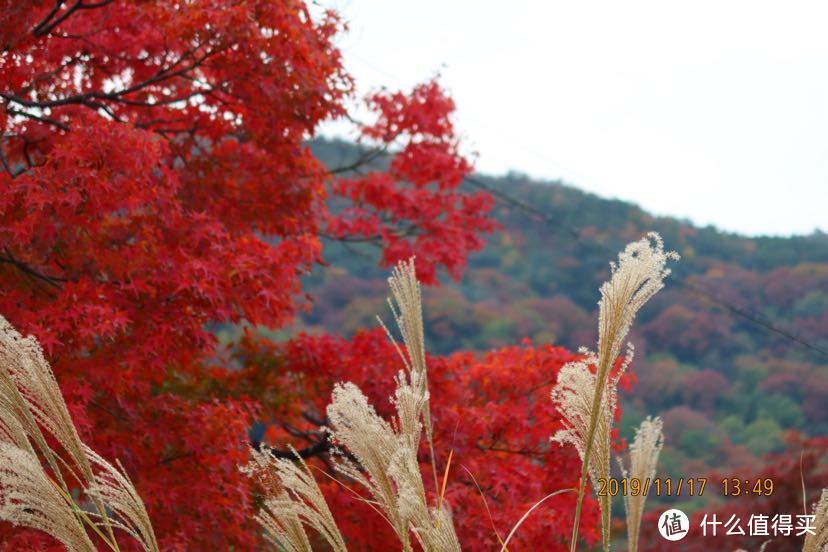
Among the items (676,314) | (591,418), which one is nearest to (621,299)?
(591,418)

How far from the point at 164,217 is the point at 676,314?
13224 mm

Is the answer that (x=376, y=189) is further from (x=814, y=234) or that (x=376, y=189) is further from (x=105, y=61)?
(x=814, y=234)

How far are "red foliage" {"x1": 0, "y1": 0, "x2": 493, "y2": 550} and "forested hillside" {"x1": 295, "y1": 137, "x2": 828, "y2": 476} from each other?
785cm

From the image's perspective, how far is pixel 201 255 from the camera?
4473mm

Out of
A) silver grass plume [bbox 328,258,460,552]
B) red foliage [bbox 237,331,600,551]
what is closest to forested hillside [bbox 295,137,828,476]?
red foliage [bbox 237,331,600,551]

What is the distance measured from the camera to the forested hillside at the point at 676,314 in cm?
1416

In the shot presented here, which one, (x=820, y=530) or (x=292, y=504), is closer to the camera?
(x=820, y=530)

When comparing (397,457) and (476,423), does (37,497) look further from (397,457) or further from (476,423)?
(476,423)

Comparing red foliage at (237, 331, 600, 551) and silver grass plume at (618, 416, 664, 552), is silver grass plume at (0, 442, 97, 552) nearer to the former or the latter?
silver grass plume at (618, 416, 664, 552)

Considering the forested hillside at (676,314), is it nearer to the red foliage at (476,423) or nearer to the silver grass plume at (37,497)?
the red foliage at (476,423)

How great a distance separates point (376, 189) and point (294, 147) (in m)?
0.94

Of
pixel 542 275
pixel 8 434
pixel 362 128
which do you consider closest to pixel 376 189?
pixel 362 128

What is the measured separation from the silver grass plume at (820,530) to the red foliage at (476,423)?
215 centimetres

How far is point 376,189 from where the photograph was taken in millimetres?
6316
